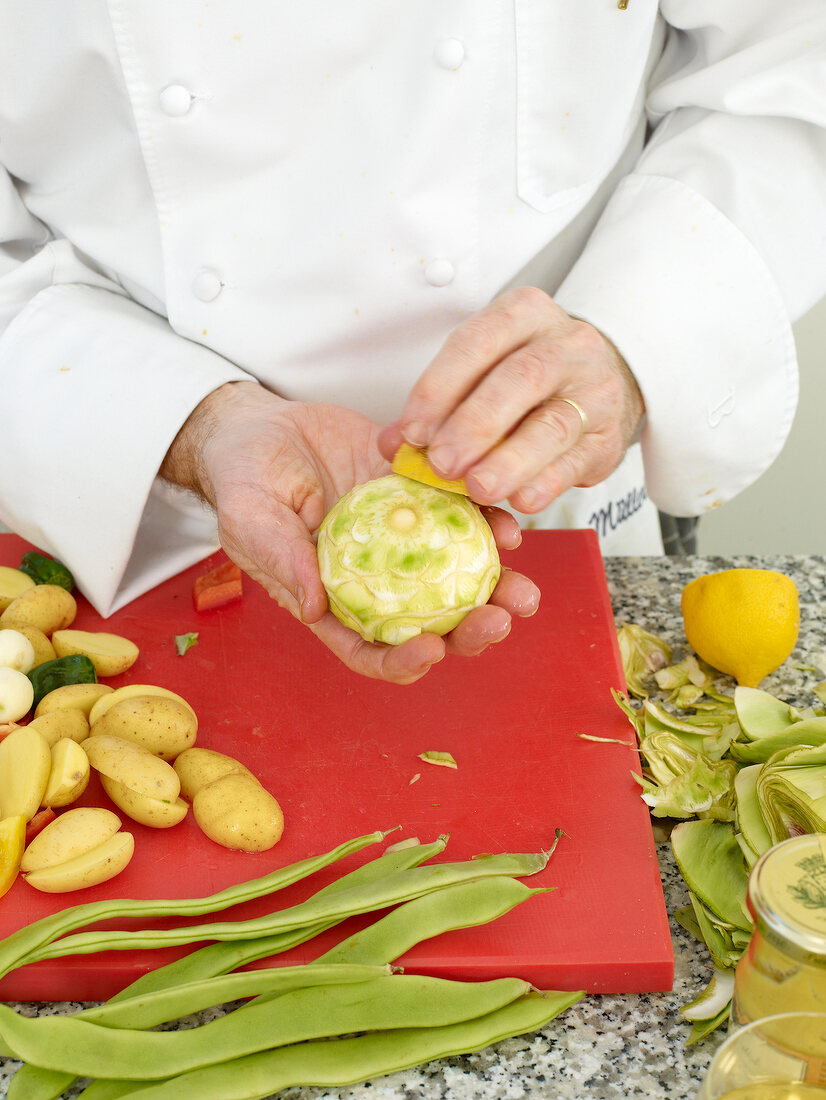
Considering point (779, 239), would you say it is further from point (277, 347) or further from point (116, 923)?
point (116, 923)

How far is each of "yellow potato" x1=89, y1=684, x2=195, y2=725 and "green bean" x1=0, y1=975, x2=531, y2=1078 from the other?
432mm

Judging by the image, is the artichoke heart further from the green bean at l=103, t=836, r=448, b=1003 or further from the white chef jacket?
the white chef jacket

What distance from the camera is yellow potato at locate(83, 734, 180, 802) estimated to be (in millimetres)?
1206

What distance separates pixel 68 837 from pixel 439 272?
989 millimetres

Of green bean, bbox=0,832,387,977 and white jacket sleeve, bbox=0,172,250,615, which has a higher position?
white jacket sleeve, bbox=0,172,250,615

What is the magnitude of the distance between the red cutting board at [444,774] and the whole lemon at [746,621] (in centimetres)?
14

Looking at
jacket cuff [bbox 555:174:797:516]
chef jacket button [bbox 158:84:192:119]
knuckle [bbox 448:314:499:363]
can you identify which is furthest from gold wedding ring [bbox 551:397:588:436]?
chef jacket button [bbox 158:84:192:119]

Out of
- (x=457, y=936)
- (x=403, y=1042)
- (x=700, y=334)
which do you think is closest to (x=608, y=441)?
(x=700, y=334)

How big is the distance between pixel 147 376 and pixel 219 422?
14cm

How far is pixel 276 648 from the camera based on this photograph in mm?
1549

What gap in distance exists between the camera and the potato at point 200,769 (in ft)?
4.15

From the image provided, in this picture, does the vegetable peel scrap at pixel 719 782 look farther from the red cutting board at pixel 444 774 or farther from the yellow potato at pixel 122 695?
the yellow potato at pixel 122 695

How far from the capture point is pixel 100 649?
1479mm

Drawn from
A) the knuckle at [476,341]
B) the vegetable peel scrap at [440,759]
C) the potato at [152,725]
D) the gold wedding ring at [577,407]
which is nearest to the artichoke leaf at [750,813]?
the vegetable peel scrap at [440,759]
